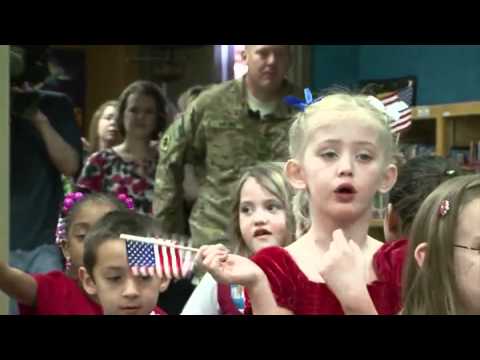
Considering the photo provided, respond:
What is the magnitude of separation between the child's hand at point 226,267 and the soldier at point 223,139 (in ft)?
1.23

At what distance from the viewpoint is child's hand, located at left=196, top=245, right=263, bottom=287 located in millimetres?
970

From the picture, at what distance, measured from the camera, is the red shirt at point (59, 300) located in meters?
1.38

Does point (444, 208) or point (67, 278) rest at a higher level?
point (444, 208)

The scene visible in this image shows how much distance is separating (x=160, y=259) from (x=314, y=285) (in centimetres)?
18

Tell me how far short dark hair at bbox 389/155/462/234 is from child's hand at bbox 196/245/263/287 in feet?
1.00

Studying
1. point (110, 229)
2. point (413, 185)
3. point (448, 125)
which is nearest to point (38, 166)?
point (110, 229)

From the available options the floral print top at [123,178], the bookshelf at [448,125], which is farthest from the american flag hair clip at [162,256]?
the bookshelf at [448,125]

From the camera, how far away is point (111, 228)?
4.45 feet

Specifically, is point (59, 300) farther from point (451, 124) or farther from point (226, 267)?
point (451, 124)

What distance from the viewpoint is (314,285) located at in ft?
3.31

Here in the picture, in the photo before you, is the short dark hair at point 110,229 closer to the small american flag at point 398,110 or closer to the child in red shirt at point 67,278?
the child in red shirt at point 67,278

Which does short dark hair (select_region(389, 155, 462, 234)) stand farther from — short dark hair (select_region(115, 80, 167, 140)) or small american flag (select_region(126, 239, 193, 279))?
short dark hair (select_region(115, 80, 167, 140))
